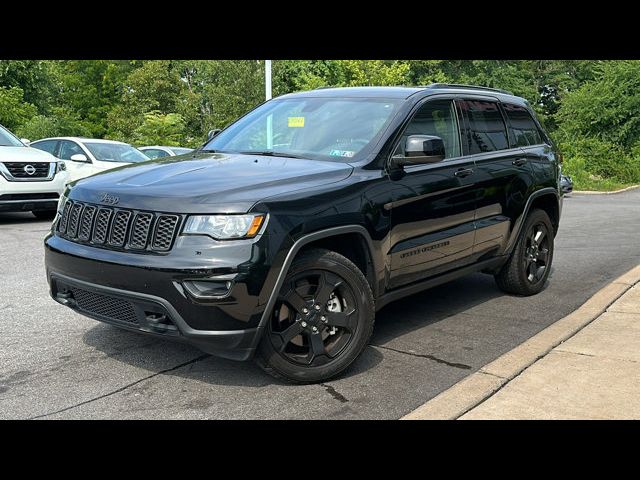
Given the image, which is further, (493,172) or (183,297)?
(493,172)

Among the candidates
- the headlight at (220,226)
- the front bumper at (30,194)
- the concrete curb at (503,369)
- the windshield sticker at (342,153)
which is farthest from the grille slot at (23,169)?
the concrete curb at (503,369)

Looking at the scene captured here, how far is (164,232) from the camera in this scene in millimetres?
3795

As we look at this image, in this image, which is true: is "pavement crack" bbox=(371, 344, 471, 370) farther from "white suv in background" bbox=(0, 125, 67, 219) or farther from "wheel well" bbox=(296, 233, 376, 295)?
"white suv in background" bbox=(0, 125, 67, 219)

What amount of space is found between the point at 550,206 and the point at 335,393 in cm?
377

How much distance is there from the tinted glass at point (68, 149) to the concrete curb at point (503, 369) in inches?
432

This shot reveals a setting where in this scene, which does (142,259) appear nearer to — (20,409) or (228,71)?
(20,409)

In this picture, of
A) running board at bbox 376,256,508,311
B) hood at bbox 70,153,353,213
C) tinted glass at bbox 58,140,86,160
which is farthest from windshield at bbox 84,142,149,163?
hood at bbox 70,153,353,213

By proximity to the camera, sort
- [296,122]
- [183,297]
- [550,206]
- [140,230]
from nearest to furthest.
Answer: [183,297] < [140,230] < [296,122] < [550,206]

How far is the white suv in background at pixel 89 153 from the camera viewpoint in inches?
537

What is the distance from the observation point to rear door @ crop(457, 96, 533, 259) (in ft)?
18.4

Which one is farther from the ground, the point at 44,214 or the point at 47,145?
the point at 47,145

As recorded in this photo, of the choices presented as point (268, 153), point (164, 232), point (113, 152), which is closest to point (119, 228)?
point (164, 232)

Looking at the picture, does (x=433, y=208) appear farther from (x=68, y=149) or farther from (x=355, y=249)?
(x=68, y=149)
